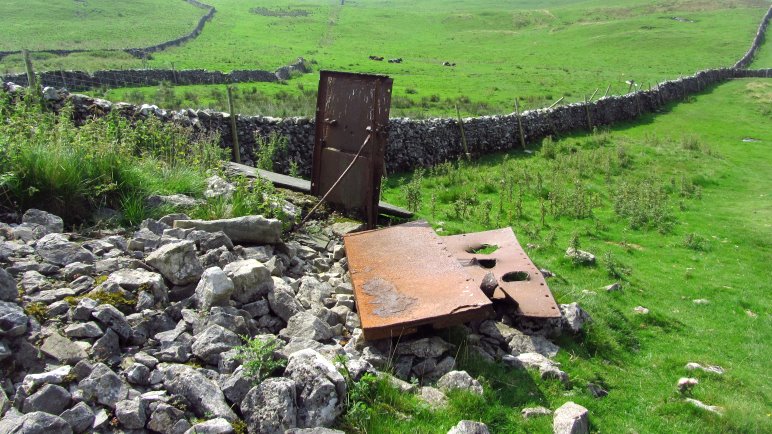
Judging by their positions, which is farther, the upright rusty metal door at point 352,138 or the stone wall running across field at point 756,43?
the stone wall running across field at point 756,43

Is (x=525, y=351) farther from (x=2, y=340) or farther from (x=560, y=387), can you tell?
(x=2, y=340)

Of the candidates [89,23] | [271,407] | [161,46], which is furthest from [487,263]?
[89,23]

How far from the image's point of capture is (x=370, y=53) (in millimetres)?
61531

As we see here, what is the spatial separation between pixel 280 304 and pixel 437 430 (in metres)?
1.80

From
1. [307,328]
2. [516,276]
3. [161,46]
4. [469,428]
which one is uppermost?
[307,328]

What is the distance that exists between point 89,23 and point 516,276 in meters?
72.3

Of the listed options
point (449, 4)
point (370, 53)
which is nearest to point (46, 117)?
point (370, 53)

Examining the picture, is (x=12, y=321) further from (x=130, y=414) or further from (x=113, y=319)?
(x=130, y=414)

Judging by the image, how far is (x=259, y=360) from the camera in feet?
13.7

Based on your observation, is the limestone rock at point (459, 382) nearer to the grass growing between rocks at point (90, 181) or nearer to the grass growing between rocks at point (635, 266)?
the grass growing between rocks at point (635, 266)

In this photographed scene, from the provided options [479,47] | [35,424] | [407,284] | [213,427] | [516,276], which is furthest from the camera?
[479,47]

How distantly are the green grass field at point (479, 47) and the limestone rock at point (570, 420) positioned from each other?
59.0 feet

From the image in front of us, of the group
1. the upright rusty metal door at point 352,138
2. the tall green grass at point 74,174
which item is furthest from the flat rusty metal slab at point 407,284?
the tall green grass at point 74,174

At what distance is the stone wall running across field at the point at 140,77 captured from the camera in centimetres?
2446
